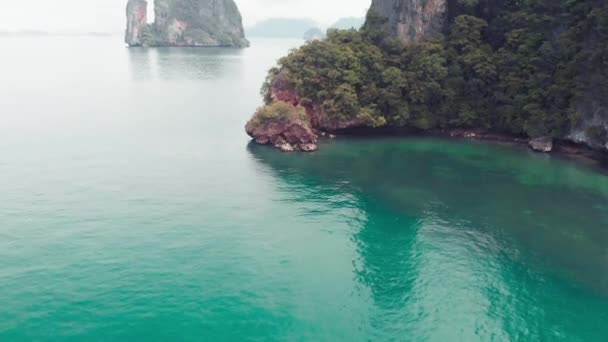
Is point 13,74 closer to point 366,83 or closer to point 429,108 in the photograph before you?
point 366,83

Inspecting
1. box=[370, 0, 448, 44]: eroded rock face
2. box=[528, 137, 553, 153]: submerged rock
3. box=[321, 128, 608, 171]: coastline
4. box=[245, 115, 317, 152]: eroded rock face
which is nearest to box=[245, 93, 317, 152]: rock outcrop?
box=[245, 115, 317, 152]: eroded rock face

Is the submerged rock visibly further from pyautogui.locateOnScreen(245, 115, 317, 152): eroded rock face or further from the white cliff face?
pyautogui.locateOnScreen(245, 115, 317, 152): eroded rock face

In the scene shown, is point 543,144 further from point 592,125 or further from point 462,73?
point 462,73

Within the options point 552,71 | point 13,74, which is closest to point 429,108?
point 552,71

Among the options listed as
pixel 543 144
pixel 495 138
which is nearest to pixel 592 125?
pixel 543 144

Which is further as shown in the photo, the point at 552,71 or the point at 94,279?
the point at 552,71

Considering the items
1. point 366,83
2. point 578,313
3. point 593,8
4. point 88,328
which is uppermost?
point 593,8

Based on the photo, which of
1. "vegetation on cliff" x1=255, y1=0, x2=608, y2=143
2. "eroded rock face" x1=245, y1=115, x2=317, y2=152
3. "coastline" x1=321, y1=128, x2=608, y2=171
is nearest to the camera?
"coastline" x1=321, y1=128, x2=608, y2=171
